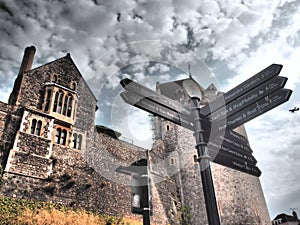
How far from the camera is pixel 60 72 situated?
Result: 17.3 meters

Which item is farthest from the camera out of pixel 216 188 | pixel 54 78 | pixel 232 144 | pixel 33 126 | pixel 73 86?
pixel 216 188

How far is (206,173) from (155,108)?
140 cm

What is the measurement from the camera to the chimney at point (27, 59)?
16.5 meters

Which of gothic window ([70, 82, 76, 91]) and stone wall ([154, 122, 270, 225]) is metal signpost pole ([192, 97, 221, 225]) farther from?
stone wall ([154, 122, 270, 225])

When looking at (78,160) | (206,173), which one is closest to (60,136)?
(78,160)

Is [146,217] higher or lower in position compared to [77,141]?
lower

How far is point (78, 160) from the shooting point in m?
15.5

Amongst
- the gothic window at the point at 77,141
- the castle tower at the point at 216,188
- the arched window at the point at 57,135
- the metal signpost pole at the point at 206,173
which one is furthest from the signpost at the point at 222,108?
the castle tower at the point at 216,188

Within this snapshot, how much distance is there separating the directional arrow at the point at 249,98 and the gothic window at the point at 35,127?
12472mm

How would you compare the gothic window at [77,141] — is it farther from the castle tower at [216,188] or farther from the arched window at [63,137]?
the castle tower at [216,188]

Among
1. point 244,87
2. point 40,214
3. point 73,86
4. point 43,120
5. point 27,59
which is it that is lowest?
point 40,214

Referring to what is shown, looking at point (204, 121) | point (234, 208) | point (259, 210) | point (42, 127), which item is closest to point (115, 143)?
point (42, 127)

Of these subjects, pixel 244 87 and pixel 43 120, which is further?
pixel 43 120

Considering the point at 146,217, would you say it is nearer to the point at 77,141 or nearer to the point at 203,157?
the point at 203,157
